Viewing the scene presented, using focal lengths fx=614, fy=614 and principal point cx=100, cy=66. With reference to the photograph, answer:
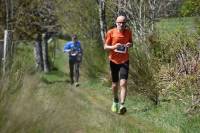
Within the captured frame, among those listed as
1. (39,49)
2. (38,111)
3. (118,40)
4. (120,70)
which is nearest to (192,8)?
(118,40)

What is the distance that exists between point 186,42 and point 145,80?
3.83 feet

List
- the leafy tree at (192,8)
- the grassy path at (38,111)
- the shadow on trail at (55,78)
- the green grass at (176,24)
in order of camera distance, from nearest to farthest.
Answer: the grassy path at (38,111), the leafy tree at (192,8), the green grass at (176,24), the shadow on trail at (55,78)

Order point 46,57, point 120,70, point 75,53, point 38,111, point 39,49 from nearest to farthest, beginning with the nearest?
1. point 38,111
2. point 120,70
3. point 75,53
4. point 39,49
5. point 46,57

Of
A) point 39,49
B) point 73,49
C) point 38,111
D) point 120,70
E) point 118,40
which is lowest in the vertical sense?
point 39,49

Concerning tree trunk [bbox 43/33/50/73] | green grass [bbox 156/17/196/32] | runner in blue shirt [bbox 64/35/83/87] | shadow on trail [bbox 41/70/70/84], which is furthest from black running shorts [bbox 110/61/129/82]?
tree trunk [bbox 43/33/50/73]

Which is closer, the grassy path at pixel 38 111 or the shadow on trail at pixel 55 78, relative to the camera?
the grassy path at pixel 38 111

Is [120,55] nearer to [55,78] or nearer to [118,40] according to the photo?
[118,40]

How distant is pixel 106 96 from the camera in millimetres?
14539

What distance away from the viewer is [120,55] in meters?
11.1

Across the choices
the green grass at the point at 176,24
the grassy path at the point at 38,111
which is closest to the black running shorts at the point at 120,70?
the green grass at the point at 176,24

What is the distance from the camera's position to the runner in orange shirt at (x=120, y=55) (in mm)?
10953

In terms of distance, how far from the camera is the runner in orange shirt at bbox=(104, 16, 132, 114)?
1095 centimetres

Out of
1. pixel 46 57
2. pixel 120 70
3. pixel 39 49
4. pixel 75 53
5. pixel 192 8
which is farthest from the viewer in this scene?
pixel 46 57

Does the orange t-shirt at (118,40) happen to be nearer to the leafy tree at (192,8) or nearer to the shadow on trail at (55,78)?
the leafy tree at (192,8)
